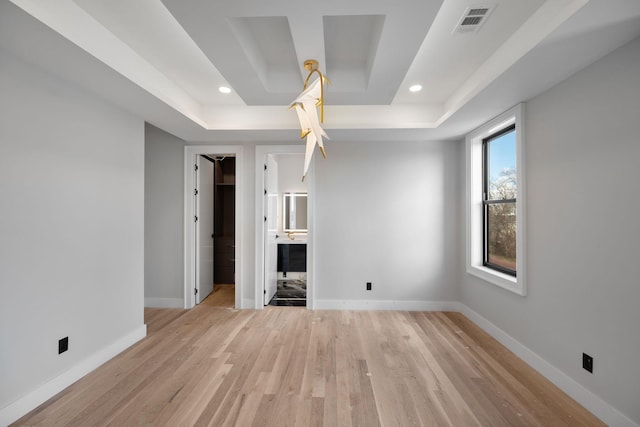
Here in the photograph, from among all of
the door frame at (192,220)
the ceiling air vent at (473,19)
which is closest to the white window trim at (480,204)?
the ceiling air vent at (473,19)

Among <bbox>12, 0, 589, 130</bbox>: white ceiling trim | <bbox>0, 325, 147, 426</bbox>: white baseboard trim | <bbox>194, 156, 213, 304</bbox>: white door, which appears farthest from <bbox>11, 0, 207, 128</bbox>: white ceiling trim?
<bbox>0, 325, 147, 426</bbox>: white baseboard trim

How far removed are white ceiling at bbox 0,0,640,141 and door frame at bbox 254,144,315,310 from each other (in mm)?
905

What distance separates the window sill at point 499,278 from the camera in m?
2.69

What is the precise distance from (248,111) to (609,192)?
3.41 metres

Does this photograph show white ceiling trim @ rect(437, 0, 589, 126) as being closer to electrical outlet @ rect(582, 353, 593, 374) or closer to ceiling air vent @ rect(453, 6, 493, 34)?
ceiling air vent @ rect(453, 6, 493, 34)

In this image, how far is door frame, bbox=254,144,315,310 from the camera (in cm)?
402

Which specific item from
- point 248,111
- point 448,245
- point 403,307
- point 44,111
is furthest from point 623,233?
point 44,111

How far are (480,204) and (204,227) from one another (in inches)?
152

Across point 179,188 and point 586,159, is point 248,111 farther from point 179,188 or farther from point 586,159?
point 586,159

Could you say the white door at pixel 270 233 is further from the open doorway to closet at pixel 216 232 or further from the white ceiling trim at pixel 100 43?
the white ceiling trim at pixel 100 43

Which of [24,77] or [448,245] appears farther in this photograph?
[448,245]

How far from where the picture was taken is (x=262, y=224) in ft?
13.3

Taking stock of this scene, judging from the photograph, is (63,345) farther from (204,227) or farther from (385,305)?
(385,305)

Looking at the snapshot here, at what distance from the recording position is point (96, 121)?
251cm
